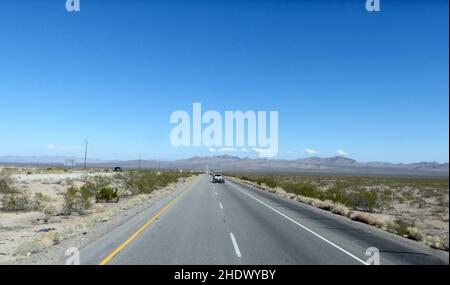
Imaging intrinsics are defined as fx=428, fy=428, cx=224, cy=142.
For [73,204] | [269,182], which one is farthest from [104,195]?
[269,182]

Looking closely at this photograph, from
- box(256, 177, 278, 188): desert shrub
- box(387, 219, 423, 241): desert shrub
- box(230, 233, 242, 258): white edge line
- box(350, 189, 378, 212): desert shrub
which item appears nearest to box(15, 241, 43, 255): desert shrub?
box(230, 233, 242, 258): white edge line

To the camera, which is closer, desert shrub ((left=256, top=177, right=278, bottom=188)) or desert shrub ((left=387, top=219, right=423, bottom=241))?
desert shrub ((left=387, top=219, right=423, bottom=241))

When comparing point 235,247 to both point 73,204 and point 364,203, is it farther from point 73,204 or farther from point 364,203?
point 364,203

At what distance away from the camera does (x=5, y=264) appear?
957 centimetres

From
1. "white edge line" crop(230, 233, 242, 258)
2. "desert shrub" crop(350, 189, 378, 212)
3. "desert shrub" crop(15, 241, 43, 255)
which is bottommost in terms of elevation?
"desert shrub" crop(350, 189, 378, 212)

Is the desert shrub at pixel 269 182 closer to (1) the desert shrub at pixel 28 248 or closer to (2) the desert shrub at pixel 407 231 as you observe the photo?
(2) the desert shrub at pixel 407 231

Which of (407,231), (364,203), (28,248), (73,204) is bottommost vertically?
(364,203)

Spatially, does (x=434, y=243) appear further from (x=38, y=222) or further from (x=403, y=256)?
(x=38, y=222)

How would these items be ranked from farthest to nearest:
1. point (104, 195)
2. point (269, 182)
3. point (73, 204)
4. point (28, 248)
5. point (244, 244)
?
point (269, 182) → point (104, 195) → point (73, 204) → point (244, 244) → point (28, 248)

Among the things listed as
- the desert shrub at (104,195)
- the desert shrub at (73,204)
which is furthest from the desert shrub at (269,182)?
the desert shrub at (73,204)

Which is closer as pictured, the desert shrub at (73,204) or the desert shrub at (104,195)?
the desert shrub at (73,204)

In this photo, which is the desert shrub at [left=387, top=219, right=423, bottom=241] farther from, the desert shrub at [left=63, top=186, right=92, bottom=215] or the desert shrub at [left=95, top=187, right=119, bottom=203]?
the desert shrub at [left=95, top=187, right=119, bottom=203]

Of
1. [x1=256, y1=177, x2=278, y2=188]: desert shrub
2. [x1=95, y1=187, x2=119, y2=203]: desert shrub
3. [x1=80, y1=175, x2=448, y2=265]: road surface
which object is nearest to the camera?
[x1=80, y1=175, x2=448, y2=265]: road surface
